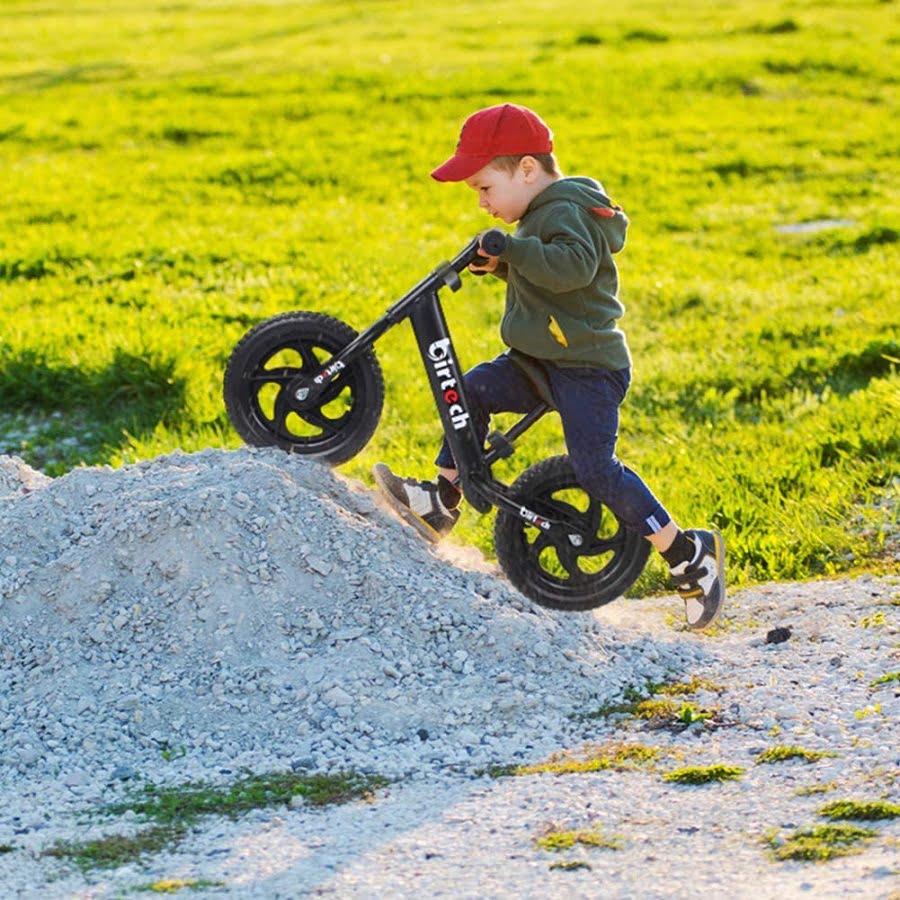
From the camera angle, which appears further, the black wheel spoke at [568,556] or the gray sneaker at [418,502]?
the gray sneaker at [418,502]

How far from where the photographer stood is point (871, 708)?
16.9 feet

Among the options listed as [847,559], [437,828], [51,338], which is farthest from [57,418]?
[437,828]

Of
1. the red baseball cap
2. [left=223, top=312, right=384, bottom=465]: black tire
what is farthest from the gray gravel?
the red baseball cap

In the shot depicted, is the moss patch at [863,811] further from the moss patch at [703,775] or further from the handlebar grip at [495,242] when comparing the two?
the handlebar grip at [495,242]

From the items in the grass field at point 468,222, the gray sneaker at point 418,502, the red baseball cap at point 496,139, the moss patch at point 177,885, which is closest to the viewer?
the moss patch at point 177,885

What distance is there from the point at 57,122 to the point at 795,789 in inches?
589

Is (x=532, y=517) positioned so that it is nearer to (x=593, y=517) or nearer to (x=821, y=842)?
(x=593, y=517)

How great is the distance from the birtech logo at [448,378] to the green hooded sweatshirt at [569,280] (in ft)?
0.83

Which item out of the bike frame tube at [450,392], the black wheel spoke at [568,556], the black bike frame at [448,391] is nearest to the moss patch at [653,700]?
the black wheel spoke at [568,556]

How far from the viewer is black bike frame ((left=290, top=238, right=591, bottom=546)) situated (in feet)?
18.6

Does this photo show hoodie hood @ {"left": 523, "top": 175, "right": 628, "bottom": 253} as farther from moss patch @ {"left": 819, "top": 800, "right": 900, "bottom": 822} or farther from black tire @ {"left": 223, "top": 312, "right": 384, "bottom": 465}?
moss patch @ {"left": 819, "top": 800, "right": 900, "bottom": 822}

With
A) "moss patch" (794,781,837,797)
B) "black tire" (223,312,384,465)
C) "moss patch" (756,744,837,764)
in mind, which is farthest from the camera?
"black tire" (223,312,384,465)

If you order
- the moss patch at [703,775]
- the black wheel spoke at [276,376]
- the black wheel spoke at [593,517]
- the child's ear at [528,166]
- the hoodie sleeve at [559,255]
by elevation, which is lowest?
the moss patch at [703,775]

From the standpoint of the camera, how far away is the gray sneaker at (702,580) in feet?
19.1
